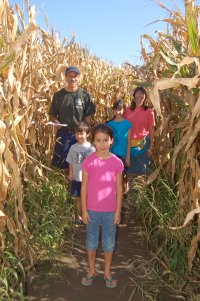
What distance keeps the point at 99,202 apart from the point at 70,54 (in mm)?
3085

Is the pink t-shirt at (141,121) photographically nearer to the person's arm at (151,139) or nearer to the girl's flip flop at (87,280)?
the person's arm at (151,139)

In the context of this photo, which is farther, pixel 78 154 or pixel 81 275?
pixel 78 154

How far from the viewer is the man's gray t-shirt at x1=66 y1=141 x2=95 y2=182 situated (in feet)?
11.1

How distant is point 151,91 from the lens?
71.9 inches

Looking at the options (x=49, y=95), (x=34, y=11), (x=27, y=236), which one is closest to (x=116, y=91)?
(x=49, y=95)

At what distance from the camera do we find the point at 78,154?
11.1ft

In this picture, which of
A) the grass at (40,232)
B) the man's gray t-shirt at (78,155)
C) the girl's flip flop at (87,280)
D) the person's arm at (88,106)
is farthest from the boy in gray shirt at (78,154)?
the girl's flip flop at (87,280)

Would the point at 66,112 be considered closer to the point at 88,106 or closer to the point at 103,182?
the point at 88,106

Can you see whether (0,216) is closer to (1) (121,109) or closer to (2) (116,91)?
(1) (121,109)

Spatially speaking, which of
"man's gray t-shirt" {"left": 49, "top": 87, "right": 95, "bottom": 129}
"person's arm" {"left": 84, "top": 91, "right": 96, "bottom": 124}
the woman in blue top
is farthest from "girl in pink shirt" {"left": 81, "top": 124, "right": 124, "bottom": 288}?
"person's arm" {"left": 84, "top": 91, "right": 96, "bottom": 124}

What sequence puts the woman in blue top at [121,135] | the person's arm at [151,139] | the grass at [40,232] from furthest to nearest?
1. the person's arm at [151,139]
2. the woman in blue top at [121,135]
3. the grass at [40,232]

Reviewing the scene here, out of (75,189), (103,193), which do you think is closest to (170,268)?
(103,193)

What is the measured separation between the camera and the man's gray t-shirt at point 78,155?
3.38m

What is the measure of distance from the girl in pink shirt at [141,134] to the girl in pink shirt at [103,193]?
1316 millimetres
